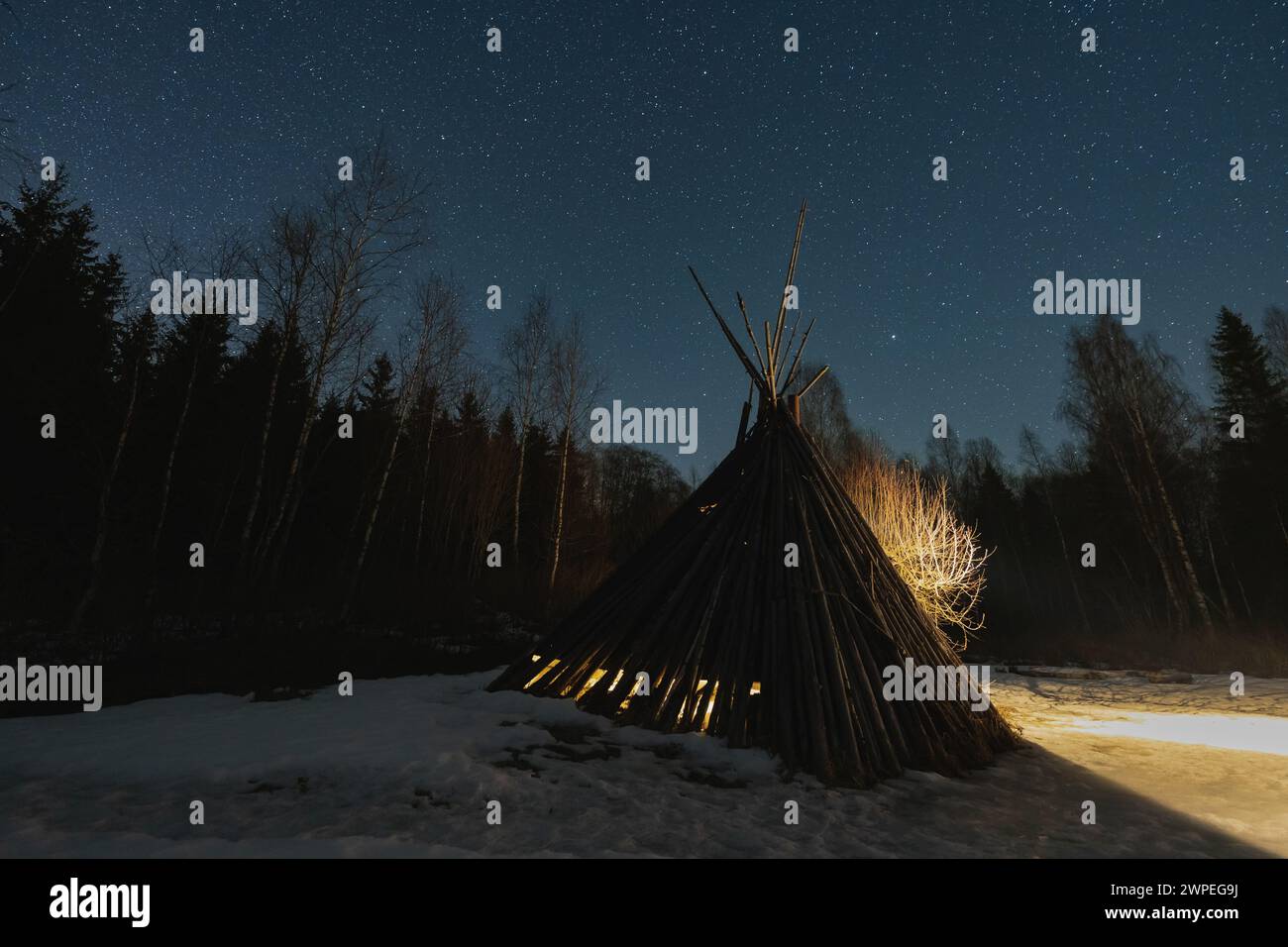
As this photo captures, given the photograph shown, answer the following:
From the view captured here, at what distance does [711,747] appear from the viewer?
4703 millimetres

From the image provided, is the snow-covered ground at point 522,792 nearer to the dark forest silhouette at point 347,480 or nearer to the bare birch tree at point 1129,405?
the dark forest silhouette at point 347,480

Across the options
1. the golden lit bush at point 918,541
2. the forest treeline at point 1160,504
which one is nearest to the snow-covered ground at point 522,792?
the golden lit bush at point 918,541

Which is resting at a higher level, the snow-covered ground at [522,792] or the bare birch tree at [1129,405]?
the bare birch tree at [1129,405]

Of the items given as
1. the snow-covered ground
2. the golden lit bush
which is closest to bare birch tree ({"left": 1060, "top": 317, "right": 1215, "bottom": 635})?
the golden lit bush

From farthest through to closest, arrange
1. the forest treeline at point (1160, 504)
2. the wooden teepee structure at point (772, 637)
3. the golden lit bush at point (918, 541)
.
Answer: the forest treeline at point (1160, 504)
the golden lit bush at point (918, 541)
the wooden teepee structure at point (772, 637)

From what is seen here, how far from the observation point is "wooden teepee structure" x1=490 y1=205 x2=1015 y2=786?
4793 millimetres

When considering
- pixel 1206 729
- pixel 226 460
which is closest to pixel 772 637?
pixel 1206 729

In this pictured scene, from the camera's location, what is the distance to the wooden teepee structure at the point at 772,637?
189 inches

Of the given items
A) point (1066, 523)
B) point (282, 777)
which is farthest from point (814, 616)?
point (1066, 523)

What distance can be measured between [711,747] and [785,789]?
77 centimetres

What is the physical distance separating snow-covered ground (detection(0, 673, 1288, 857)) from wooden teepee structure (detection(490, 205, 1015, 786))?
288mm

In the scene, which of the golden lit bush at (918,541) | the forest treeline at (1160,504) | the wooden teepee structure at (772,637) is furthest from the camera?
the forest treeline at (1160,504)

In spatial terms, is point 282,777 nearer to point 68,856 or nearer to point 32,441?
point 68,856

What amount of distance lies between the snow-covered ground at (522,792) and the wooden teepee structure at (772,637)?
0.29 metres
